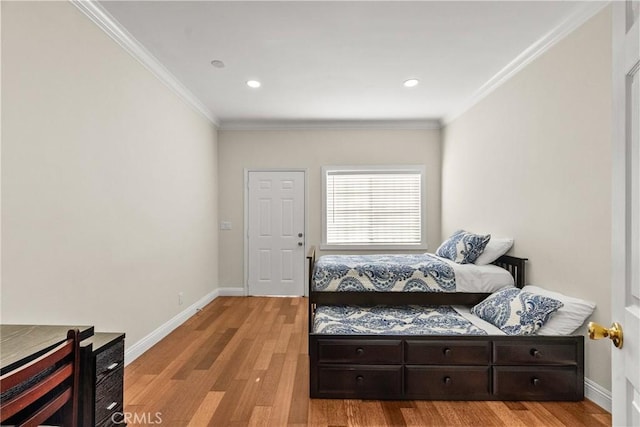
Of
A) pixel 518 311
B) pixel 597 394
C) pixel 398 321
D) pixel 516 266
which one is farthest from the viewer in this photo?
pixel 516 266

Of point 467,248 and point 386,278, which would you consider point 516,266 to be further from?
point 386,278

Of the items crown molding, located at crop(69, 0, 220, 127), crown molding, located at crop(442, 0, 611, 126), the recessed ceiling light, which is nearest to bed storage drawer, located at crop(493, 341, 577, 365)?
crown molding, located at crop(442, 0, 611, 126)

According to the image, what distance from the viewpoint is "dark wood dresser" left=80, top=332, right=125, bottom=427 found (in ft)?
4.52

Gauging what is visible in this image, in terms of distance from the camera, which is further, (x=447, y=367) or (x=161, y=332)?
(x=161, y=332)

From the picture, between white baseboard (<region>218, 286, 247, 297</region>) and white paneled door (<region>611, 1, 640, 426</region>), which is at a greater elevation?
white paneled door (<region>611, 1, 640, 426</region>)

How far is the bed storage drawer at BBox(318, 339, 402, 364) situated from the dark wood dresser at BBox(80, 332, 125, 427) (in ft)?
4.03

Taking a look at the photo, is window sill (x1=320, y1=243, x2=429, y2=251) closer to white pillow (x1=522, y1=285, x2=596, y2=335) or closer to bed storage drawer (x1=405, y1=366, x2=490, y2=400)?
white pillow (x1=522, y1=285, x2=596, y2=335)

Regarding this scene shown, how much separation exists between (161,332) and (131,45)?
8.79 ft

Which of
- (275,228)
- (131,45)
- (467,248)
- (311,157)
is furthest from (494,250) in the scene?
(131,45)

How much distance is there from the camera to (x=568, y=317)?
7.50ft

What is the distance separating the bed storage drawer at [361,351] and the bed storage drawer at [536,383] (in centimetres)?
71

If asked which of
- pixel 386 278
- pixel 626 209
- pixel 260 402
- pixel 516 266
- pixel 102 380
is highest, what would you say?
pixel 626 209

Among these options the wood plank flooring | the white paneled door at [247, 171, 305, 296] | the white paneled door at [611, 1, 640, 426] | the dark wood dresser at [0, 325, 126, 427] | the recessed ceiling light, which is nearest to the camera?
the white paneled door at [611, 1, 640, 426]

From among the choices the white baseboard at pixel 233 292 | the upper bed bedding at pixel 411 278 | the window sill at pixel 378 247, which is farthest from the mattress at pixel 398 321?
the white baseboard at pixel 233 292
